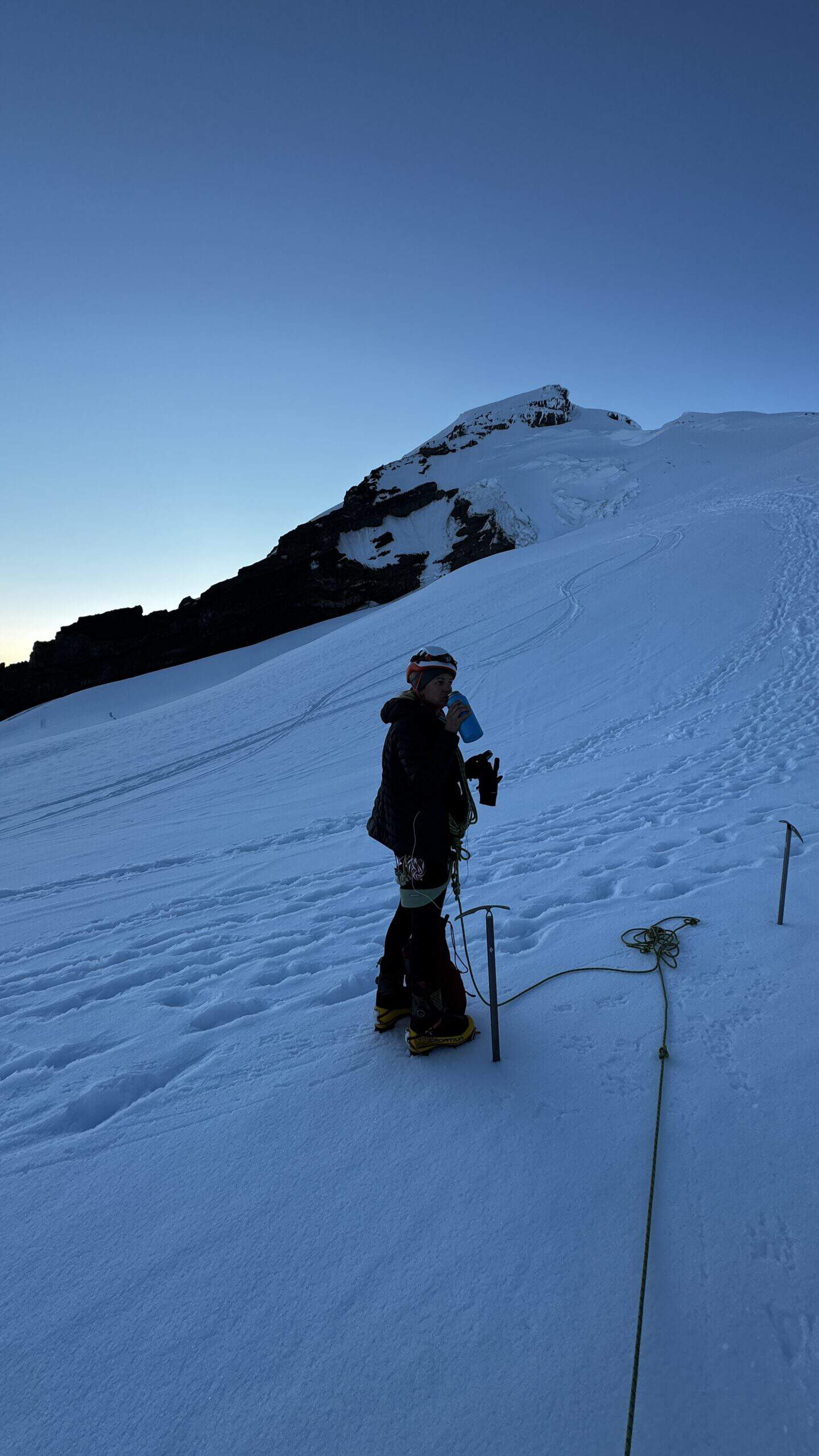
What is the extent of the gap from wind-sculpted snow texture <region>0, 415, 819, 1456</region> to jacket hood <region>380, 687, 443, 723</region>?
1629mm

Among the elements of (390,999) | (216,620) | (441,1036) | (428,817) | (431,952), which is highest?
(216,620)

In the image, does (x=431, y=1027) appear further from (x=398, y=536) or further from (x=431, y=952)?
(x=398, y=536)

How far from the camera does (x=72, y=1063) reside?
3340mm

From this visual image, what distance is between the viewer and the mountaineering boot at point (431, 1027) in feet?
9.88

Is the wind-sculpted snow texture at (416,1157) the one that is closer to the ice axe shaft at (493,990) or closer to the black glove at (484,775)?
the ice axe shaft at (493,990)

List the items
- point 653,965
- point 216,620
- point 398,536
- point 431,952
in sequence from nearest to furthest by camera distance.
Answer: point 431,952
point 653,965
point 216,620
point 398,536

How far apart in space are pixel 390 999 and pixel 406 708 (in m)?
1.52

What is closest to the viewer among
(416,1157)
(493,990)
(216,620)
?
(416,1157)

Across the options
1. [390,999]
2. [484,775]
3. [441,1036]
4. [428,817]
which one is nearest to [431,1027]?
[441,1036]

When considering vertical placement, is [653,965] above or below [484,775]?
below

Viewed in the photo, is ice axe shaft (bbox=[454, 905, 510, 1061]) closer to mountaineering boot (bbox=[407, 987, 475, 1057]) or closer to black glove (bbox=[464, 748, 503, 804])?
mountaineering boot (bbox=[407, 987, 475, 1057])

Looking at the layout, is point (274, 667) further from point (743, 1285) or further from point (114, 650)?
point (114, 650)

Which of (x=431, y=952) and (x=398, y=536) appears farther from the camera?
(x=398, y=536)

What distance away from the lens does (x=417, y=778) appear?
2.78 metres
